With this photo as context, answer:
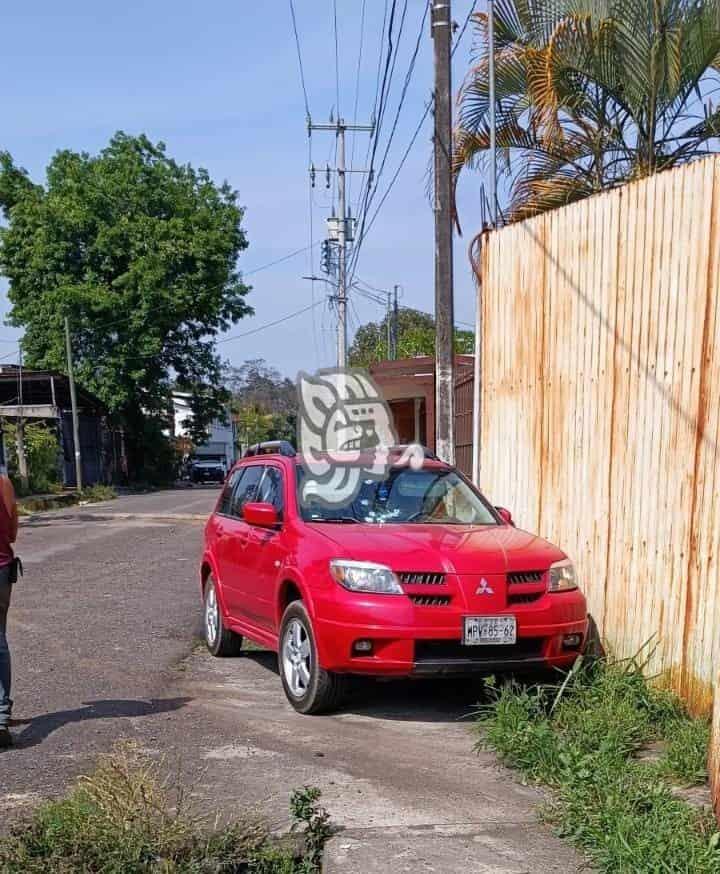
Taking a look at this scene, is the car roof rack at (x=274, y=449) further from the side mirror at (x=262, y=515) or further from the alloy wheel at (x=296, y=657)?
the alloy wheel at (x=296, y=657)

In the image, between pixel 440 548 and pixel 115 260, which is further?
pixel 115 260

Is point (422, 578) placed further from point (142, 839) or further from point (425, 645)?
point (142, 839)

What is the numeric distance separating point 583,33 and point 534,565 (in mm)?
5340

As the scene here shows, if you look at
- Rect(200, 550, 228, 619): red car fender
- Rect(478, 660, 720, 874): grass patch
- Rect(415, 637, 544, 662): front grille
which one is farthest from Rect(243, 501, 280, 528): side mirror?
Rect(478, 660, 720, 874): grass patch

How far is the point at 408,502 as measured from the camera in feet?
24.2

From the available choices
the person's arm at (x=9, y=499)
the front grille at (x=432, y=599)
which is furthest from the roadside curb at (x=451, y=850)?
the person's arm at (x=9, y=499)

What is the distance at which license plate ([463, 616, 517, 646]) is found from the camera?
6000 mm

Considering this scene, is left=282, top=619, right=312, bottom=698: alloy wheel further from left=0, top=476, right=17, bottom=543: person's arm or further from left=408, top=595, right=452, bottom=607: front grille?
left=0, top=476, right=17, bottom=543: person's arm

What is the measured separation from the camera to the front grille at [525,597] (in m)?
6.18

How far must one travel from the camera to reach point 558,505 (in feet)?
25.1

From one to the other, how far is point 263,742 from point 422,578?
51.5 inches

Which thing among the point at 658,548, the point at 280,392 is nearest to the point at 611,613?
the point at 658,548

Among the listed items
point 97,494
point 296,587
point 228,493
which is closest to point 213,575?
point 228,493

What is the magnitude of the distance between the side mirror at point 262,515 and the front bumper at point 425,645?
1033 millimetres
